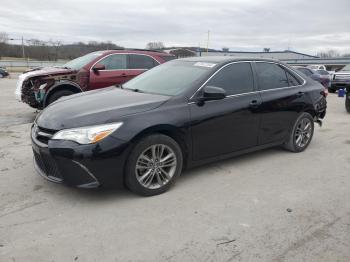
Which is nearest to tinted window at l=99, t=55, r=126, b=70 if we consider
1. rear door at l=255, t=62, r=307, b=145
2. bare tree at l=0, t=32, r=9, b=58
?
rear door at l=255, t=62, r=307, b=145

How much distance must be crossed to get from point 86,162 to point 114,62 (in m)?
6.22

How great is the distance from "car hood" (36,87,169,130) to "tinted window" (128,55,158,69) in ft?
16.9

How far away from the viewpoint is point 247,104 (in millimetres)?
4930

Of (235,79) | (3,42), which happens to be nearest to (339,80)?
(235,79)

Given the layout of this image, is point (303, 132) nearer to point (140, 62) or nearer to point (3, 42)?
point (140, 62)

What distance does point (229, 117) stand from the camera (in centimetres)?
468

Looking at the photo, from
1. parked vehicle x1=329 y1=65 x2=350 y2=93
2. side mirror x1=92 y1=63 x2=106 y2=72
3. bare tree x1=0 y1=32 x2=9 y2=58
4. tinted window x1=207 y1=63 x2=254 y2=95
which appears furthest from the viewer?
bare tree x1=0 y1=32 x2=9 y2=58

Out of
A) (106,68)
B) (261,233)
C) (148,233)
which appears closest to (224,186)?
(261,233)

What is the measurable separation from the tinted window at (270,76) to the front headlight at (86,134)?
2.59 metres

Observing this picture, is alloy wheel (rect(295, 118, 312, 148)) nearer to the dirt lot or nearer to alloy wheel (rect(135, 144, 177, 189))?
the dirt lot

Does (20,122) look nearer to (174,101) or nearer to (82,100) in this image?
(82,100)

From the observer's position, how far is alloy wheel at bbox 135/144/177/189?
156 inches

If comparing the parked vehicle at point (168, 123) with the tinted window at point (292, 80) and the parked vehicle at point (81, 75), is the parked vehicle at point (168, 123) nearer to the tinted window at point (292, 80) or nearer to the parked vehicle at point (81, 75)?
the tinted window at point (292, 80)

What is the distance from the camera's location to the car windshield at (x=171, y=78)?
4590 millimetres
